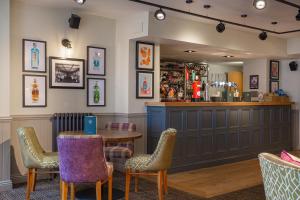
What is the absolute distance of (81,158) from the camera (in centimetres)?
329

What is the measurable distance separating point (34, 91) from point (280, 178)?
4118 mm

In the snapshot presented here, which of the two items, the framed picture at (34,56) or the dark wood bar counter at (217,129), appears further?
the dark wood bar counter at (217,129)

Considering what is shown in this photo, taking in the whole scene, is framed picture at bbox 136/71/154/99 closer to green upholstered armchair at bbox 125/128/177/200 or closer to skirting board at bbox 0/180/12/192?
green upholstered armchair at bbox 125/128/177/200

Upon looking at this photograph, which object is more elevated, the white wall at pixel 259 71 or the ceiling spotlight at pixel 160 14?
the ceiling spotlight at pixel 160 14

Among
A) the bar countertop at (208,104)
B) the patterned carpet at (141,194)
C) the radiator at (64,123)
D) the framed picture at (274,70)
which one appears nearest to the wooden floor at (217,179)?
the patterned carpet at (141,194)

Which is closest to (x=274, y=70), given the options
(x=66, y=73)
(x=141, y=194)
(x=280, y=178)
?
(x=66, y=73)

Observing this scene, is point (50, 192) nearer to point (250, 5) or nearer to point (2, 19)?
point (2, 19)

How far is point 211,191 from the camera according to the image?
15.3 ft

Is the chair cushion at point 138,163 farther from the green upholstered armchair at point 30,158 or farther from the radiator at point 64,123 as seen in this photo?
the radiator at point 64,123

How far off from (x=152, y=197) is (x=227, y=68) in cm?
773

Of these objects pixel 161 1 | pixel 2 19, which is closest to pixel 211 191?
pixel 161 1

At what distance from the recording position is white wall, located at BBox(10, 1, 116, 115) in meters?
4.96

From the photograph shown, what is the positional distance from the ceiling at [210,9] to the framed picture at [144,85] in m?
1.10

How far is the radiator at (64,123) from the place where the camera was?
17.1 feet
